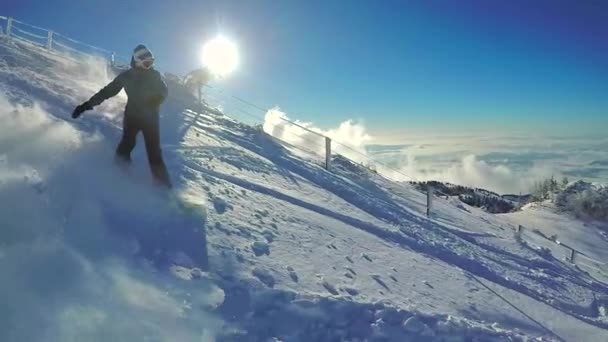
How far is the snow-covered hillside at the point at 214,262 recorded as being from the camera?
375cm

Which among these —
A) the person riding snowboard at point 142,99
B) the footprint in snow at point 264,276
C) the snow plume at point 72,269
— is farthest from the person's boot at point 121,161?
the footprint in snow at point 264,276

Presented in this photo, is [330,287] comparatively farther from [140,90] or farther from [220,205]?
[140,90]

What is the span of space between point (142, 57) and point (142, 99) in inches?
22.5

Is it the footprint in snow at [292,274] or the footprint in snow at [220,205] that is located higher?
the footprint in snow at [220,205]

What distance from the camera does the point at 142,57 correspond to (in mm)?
5883

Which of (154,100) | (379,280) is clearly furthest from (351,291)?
(154,100)

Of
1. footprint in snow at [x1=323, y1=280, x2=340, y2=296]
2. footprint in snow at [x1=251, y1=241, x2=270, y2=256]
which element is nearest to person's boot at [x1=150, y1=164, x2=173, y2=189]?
footprint in snow at [x1=251, y1=241, x2=270, y2=256]

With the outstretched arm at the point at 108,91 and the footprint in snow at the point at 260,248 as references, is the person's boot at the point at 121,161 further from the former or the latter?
the footprint in snow at the point at 260,248

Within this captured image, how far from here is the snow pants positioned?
20.6 feet

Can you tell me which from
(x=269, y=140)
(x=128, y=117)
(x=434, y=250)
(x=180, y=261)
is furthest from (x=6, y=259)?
(x=269, y=140)

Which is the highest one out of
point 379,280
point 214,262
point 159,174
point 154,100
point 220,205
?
point 154,100

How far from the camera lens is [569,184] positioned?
35219 mm

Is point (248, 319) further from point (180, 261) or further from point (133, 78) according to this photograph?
point (133, 78)

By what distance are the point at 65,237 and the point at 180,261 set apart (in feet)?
3.72
